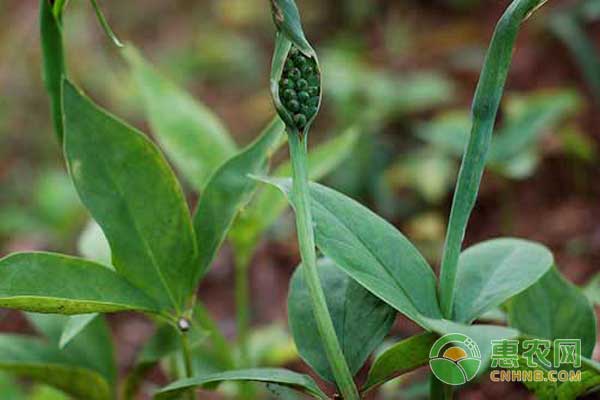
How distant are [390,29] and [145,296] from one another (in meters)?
1.68

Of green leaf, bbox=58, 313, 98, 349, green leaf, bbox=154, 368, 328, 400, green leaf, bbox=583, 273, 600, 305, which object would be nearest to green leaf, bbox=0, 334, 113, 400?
green leaf, bbox=58, 313, 98, 349

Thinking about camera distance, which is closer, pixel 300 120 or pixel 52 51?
pixel 300 120

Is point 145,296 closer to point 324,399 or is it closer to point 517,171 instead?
point 324,399

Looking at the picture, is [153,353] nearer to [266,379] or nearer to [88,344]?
[88,344]

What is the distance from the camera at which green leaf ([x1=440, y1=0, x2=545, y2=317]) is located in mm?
599

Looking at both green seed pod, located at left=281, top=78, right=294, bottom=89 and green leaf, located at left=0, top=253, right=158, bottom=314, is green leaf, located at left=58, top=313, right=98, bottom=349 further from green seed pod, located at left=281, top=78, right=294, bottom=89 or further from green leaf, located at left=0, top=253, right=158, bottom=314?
green seed pod, located at left=281, top=78, right=294, bottom=89

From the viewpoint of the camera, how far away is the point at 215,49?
2461 millimetres

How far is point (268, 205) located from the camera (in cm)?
96

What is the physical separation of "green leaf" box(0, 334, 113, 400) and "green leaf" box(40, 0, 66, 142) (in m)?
0.23

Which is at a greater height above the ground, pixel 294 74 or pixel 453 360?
pixel 294 74

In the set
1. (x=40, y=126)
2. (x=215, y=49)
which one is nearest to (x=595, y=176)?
(x=215, y=49)

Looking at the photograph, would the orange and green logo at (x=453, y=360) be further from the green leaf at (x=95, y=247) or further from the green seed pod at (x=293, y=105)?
the green leaf at (x=95, y=247)

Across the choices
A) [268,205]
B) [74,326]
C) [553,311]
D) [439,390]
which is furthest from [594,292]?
[74,326]

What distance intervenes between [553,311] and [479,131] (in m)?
0.20
